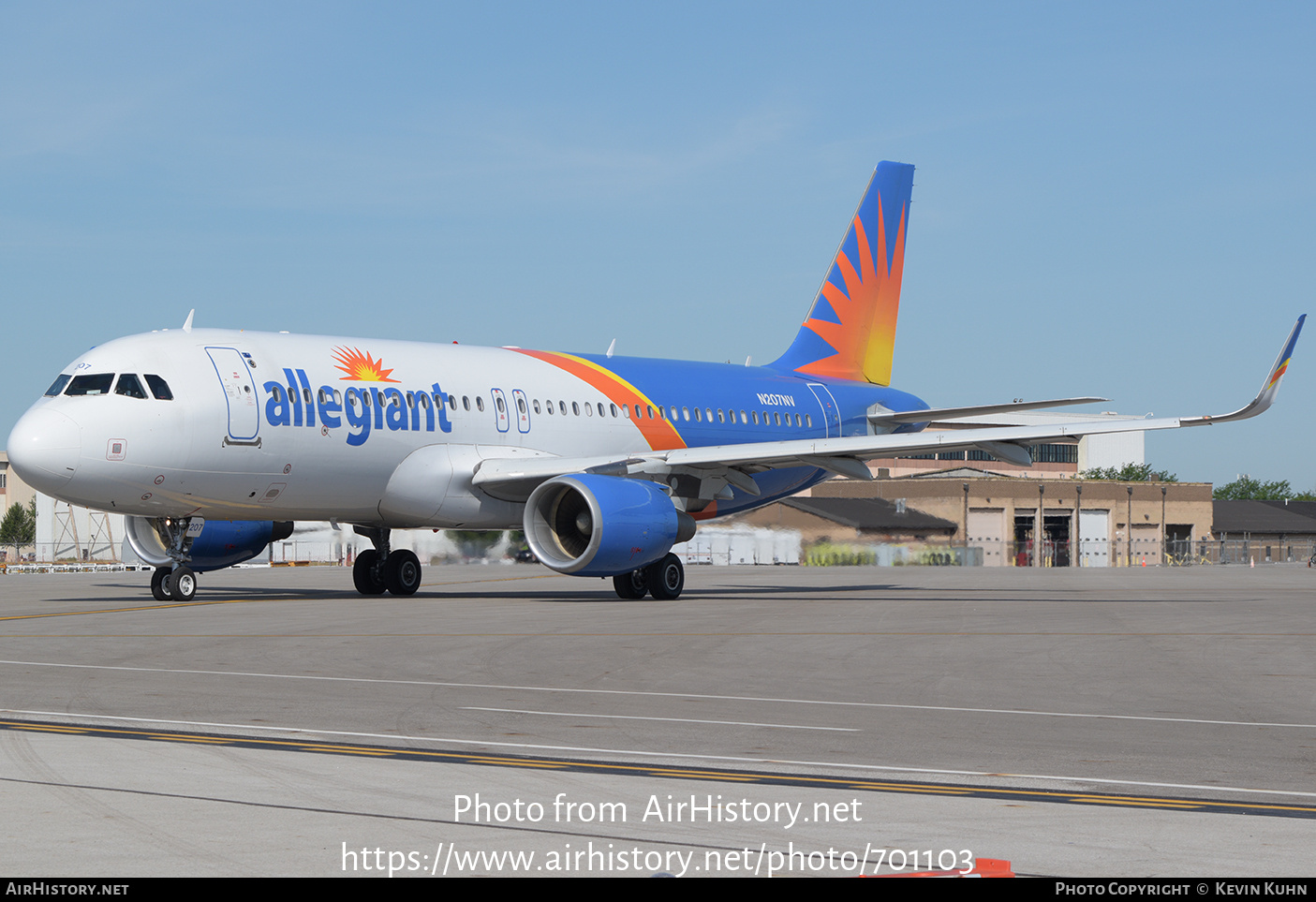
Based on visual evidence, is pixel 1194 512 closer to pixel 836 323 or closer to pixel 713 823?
pixel 836 323

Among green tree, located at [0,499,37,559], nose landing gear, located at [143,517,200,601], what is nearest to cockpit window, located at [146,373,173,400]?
nose landing gear, located at [143,517,200,601]

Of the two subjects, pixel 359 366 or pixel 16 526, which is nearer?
pixel 359 366

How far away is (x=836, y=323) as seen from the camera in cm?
3903

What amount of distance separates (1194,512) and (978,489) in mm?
19539

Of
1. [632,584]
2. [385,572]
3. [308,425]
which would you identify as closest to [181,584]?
[308,425]

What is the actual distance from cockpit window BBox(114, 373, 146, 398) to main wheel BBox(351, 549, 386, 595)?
6.96m

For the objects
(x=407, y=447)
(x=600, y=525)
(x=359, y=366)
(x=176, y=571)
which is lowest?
(x=176, y=571)

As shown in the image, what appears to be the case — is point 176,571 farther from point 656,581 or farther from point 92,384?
point 656,581

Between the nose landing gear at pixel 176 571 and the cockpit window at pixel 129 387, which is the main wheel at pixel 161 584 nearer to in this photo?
the nose landing gear at pixel 176 571

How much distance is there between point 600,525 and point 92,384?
857 cm

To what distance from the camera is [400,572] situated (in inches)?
1176

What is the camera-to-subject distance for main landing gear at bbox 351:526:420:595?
2981cm

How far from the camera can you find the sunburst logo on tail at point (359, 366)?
26438 mm

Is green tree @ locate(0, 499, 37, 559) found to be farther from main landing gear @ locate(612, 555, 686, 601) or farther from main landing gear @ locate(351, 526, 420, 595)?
main landing gear @ locate(612, 555, 686, 601)
